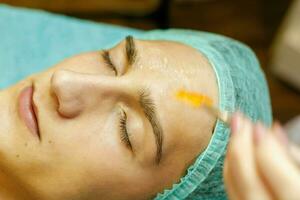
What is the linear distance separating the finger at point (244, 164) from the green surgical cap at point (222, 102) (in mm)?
417

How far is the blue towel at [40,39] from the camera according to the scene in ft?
5.67

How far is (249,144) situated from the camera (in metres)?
0.73

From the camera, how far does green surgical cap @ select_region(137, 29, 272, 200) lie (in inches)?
46.1

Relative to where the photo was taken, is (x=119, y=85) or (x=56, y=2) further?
(x=56, y=2)

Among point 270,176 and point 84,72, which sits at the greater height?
point 270,176

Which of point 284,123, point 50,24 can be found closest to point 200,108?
point 50,24

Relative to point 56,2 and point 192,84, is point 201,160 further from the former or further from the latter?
point 56,2

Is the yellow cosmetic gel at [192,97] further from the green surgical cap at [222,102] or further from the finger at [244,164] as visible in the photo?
the finger at [244,164]

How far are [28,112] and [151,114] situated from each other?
0.96 ft

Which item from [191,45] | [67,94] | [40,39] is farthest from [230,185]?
[40,39]

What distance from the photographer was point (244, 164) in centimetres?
72

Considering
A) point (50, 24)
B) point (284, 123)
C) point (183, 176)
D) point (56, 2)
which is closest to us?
point (183, 176)

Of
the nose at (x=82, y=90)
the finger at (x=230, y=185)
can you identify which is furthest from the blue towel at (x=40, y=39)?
the finger at (x=230, y=185)

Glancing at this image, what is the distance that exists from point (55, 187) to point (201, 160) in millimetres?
369
